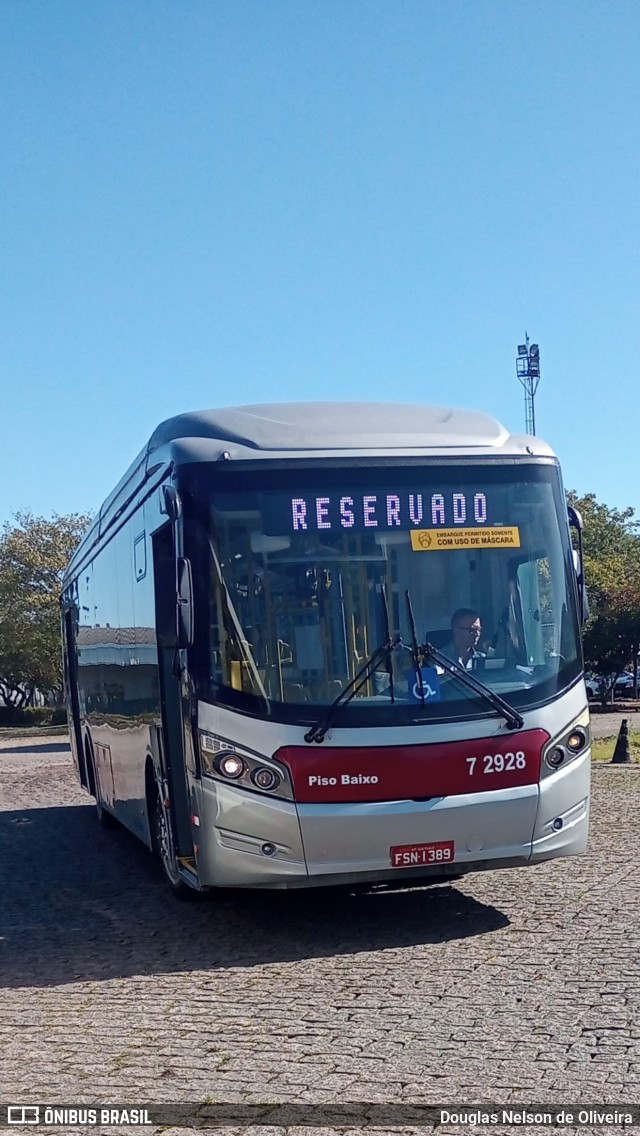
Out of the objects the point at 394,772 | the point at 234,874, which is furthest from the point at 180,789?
the point at 394,772

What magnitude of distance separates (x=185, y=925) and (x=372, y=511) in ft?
11.0

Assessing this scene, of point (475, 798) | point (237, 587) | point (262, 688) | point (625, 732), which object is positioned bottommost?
point (625, 732)

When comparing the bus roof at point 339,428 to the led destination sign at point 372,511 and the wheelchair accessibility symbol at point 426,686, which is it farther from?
the wheelchair accessibility symbol at point 426,686

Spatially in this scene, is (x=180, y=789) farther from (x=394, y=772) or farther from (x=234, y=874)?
(x=394, y=772)

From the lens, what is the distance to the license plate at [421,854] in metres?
8.30

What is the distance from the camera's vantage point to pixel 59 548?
5909 centimetres

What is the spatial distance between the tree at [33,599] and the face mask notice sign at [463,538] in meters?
46.8

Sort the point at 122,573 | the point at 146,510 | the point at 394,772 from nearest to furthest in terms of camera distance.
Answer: the point at 394,772
the point at 146,510
the point at 122,573

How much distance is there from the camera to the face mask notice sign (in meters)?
8.69

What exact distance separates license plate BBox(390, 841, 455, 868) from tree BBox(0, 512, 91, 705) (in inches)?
1857

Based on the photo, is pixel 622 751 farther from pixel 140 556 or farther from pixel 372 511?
pixel 372 511

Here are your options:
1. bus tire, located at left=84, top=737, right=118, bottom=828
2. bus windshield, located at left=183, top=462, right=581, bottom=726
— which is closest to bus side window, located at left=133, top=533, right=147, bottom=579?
bus windshield, located at left=183, top=462, right=581, bottom=726

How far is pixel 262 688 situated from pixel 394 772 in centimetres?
99

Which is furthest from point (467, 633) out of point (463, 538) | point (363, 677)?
point (363, 677)
